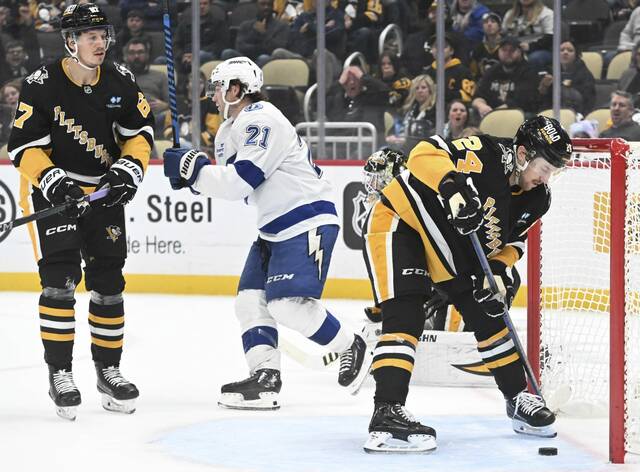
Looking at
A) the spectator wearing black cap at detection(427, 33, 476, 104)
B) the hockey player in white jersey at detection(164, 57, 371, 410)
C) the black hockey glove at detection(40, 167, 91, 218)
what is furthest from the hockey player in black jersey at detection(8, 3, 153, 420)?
the spectator wearing black cap at detection(427, 33, 476, 104)

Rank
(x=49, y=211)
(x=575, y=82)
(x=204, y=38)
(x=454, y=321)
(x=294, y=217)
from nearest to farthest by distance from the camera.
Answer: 1. (x=49, y=211)
2. (x=294, y=217)
3. (x=454, y=321)
4. (x=575, y=82)
5. (x=204, y=38)

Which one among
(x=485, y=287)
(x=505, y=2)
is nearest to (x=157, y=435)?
(x=485, y=287)

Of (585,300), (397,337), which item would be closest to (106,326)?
(397,337)

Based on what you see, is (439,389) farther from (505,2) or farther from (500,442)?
(505,2)

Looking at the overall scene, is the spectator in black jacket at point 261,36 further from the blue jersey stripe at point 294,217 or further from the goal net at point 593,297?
the blue jersey stripe at point 294,217

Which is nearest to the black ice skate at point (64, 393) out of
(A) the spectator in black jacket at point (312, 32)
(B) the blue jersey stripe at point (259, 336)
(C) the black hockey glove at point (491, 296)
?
(B) the blue jersey stripe at point (259, 336)

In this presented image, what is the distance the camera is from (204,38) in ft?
25.2

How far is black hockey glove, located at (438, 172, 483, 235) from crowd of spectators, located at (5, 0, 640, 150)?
394 centimetres

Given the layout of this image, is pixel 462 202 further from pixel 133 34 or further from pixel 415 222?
pixel 133 34

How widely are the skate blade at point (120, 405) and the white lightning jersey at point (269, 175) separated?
0.69 m

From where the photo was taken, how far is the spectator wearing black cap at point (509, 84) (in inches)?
288

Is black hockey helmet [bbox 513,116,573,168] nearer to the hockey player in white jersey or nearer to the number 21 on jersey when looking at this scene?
the number 21 on jersey

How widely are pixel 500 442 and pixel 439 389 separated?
90 centimetres

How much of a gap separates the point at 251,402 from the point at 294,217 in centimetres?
62
